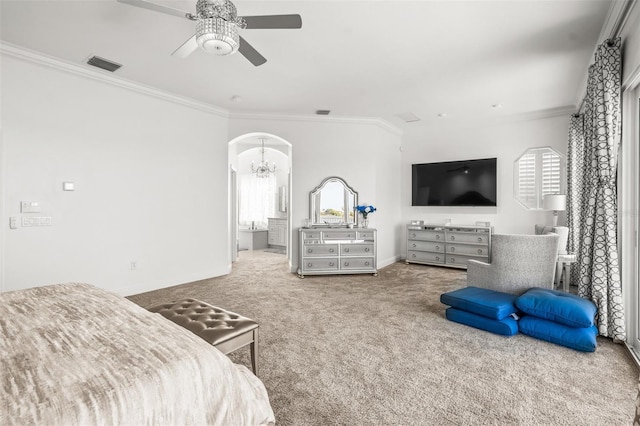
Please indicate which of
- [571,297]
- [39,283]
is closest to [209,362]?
[571,297]

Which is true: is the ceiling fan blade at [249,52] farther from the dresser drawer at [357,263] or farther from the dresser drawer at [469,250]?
the dresser drawer at [469,250]

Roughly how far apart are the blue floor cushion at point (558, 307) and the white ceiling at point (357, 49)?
7.99 ft

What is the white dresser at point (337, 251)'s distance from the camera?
5.42m

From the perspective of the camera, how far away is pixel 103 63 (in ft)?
12.1

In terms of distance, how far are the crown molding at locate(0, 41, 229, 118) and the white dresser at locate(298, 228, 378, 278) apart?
2.58 meters

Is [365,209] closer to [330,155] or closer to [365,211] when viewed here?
[365,211]

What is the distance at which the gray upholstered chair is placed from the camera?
126 inches

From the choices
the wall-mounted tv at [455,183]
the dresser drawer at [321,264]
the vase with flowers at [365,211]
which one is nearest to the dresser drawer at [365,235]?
the vase with flowers at [365,211]

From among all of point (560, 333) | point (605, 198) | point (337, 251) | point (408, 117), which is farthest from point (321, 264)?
point (605, 198)

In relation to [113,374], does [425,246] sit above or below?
below

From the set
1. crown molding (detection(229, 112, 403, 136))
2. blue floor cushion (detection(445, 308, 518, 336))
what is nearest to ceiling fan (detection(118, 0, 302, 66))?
blue floor cushion (detection(445, 308, 518, 336))

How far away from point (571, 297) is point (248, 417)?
9.76 ft

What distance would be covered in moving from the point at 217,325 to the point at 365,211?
4080 mm

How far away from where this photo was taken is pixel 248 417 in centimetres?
131
